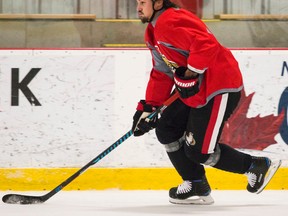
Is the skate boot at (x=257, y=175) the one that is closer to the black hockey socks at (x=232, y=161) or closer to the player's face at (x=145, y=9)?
the black hockey socks at (x=232, y=161)

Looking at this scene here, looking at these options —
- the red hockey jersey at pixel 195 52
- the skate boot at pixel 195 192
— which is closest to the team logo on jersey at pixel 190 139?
the red hockey jersey at pixel 195 52

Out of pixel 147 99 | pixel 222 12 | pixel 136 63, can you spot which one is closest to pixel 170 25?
pixel 147 99

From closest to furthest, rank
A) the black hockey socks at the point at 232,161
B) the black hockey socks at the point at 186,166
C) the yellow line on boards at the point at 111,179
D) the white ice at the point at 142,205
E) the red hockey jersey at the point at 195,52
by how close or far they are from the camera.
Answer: the red hockey jersey at the point at 195,52 → the white ice at the point at 142,205 → the black hockey socks at the point at 232,161 → the black hockey socks at the point at 186,166 → the yellow line on boards at the point at 111,179

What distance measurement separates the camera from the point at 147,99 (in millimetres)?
3309

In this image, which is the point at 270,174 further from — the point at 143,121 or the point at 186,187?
the point at 143,121

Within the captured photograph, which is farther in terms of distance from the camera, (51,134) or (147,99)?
(51,134)

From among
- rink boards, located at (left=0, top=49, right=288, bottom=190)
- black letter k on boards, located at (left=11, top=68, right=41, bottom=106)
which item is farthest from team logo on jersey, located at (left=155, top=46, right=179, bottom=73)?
black letter k on boards, located at (left=11, top=68, right=41, bottom=106)

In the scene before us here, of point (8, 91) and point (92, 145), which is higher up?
point (8, 91)

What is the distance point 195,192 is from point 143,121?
38 centimetres

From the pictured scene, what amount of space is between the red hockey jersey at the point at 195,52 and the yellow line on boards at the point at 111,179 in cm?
98

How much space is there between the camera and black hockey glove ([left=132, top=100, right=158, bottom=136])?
10.5ft

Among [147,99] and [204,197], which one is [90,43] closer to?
[147,99]

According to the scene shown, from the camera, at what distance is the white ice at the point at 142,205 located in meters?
3.02

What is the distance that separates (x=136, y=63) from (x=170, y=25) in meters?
1.15
